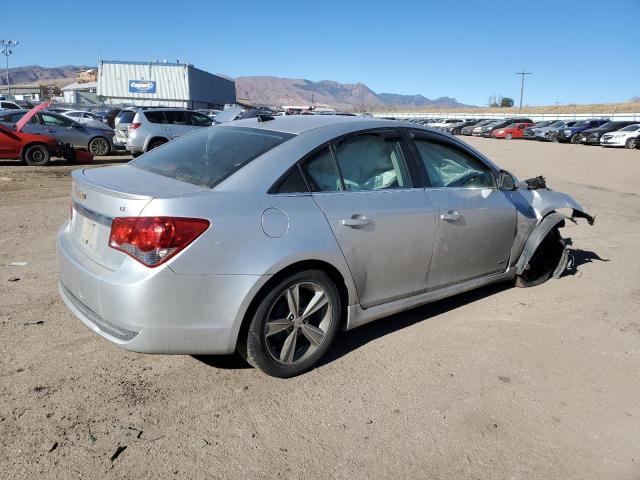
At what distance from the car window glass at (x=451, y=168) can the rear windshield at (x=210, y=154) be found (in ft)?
4.00

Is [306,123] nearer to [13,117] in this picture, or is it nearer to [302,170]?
[302,170]

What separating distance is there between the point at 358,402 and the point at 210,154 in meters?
1.87

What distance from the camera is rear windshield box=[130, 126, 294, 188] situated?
329 centimetres

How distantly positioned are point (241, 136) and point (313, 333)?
1483 mm

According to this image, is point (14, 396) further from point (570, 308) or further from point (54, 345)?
point (570, 308)

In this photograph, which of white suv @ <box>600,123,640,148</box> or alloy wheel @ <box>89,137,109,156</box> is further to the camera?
white suv @ <box>600,123,640,148</box>

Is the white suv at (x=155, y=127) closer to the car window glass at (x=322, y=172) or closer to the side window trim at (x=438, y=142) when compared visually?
the side window trim at (x=438, y=142)

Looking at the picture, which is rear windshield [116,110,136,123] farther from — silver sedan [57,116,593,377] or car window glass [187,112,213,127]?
silver sedan [57,116,593,377]

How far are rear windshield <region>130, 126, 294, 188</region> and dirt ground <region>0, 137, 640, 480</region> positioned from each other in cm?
124

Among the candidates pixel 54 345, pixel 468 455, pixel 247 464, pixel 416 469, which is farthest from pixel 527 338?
pixel 54 345

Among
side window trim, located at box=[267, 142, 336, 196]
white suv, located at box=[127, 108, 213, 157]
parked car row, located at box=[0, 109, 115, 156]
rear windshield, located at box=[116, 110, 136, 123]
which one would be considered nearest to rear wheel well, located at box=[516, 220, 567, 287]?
side window trim, located at box=[267, 142, 336, 196]

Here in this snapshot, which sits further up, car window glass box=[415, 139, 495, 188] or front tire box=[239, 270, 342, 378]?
car window glass box=[415, 139, 495, 188]

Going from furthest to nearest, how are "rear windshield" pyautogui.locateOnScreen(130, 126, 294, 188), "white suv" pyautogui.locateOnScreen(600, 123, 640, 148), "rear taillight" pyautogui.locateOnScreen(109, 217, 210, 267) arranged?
"white suv" pyautogui.locateOnScreen(600, 123, 640, 148)
"rear windshield" pyautogui.locateOnScreen(130, 126, 294, 188)
"rear taillight" pyautogui.locateOnScreen(109, 217, 210, 267)

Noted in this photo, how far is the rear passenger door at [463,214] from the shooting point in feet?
13.3
